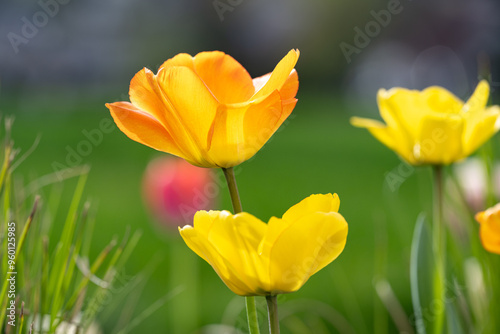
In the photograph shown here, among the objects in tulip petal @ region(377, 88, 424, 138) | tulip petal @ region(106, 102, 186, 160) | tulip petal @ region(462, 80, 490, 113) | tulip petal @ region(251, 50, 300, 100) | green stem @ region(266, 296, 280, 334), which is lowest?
tulip petal @ region(462, 80, 490, 113)

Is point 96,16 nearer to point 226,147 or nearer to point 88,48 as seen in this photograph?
point 88,48

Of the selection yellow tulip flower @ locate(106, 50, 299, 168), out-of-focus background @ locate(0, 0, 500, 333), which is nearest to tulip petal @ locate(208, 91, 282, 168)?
yellow tulip flower @ locate(106, 50, 299, 168)

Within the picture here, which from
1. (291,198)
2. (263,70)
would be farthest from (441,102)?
(263,70)

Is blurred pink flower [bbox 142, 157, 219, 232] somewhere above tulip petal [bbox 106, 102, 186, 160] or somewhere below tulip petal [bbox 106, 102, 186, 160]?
below

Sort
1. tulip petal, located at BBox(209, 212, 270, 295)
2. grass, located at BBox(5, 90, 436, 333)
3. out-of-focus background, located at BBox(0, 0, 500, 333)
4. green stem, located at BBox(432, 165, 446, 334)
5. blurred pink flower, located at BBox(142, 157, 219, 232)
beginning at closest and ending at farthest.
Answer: tulip petal, located at BBox(209, 212, 270, 295)
green stem, located at BBox(432, 165, 446, 334)
blurred pink flower, located at BBox(142, 157, 219, 232)
grass, located at BBox(5, 90, 436, 333)
out-of-focus background, located at BBox(0, 0, 500, 333)

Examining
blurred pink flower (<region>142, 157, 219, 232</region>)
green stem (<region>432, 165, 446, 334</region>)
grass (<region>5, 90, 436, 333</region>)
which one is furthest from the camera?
grass (<region>5, 90, 436, 333</region>)

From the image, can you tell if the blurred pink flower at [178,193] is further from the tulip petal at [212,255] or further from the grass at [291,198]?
the tulip petal at [212,255]

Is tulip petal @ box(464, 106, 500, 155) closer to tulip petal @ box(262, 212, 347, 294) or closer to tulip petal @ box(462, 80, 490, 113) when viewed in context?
tulip petal @ box(462, 80, 490, 113)

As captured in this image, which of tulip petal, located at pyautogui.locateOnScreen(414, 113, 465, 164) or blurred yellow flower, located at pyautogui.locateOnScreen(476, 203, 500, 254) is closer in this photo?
blurred yellow flower, located at pyautogui.locateOnScreen(476, 203, 500, 254)
